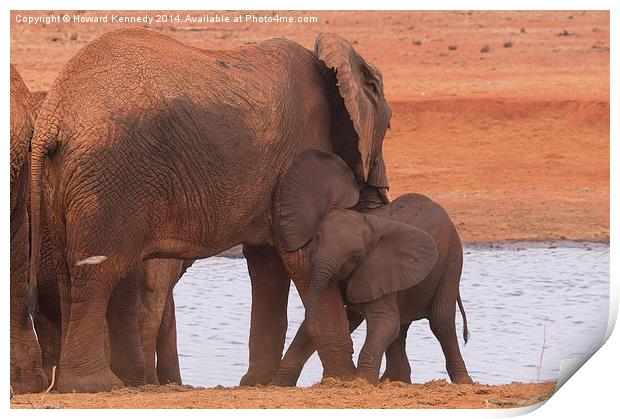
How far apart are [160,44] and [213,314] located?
3230 millimetres

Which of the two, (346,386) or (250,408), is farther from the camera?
(346,386)

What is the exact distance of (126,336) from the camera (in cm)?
686

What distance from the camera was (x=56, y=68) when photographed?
39.1ft

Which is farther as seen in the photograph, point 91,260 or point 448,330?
point 448,330

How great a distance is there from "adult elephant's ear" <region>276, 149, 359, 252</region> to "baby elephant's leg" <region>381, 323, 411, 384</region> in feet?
2.40

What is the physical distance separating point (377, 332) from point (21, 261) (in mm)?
1520

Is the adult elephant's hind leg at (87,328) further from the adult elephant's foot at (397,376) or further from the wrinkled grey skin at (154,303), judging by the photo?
the adult elephant's foot at (397,376)

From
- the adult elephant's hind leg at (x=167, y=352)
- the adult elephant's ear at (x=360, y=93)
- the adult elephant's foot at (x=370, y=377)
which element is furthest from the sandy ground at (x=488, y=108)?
the adult elephant's foot at (x=370, y=377)

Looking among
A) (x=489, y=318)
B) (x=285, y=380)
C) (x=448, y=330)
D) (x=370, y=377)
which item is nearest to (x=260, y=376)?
(x=285, y=380)

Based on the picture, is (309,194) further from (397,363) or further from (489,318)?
(489,318)

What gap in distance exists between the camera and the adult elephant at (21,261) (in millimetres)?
6516

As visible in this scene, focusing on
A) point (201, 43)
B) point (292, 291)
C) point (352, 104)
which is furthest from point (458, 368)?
point (201, 43)
